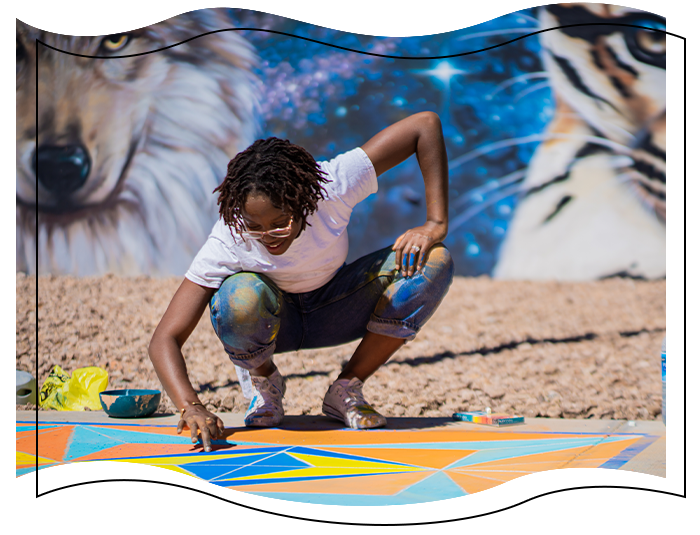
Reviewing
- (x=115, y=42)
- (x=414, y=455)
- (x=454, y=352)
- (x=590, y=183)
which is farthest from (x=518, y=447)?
(x=590, y=183)

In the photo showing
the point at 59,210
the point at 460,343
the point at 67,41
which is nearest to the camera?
the point at 67,41

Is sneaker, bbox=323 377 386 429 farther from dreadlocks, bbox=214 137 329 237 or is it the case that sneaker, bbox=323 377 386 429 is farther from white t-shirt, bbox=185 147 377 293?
dreadlocks, bbox=214 137 329 237

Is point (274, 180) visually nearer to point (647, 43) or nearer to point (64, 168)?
point (64, 168)

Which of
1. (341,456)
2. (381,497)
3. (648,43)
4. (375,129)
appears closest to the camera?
(381,497)

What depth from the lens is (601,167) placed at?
391 cm

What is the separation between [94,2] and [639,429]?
197 centimetres

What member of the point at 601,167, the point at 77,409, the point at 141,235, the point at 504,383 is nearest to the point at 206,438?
the point at 77,409

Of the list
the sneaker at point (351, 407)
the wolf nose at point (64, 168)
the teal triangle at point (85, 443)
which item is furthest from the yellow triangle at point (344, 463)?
the wolf nose at point (64, 168)

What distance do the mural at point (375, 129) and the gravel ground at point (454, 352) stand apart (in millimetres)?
211

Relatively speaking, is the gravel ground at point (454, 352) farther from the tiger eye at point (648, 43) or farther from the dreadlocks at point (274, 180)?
the tiger eye at point (648, 43)

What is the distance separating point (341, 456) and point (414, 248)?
22.2 inches

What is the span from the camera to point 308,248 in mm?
1633

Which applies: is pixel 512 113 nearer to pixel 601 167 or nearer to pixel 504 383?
pixel 601 167

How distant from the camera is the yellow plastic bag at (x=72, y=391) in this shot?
218 centimetres
